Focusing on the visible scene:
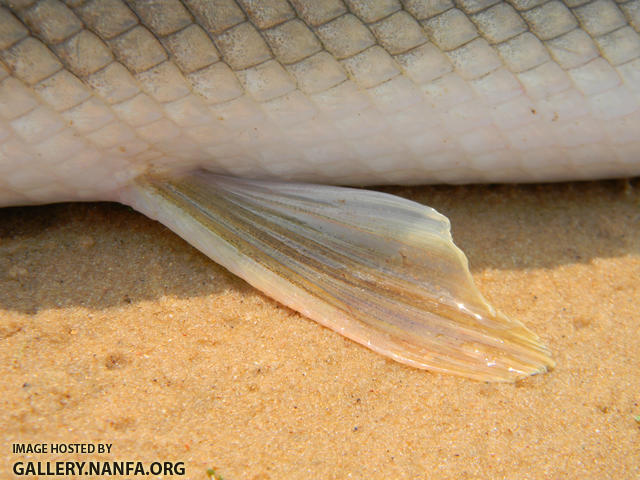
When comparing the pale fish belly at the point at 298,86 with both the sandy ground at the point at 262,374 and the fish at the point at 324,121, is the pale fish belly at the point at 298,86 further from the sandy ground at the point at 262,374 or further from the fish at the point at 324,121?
the sandy ground at the point at 262,374

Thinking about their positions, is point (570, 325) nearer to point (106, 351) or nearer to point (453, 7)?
point (453, 7)

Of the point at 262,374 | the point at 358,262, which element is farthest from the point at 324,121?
the point at 262,374

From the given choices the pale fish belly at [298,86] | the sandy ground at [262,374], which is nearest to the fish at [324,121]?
the pale fish belly at [298,86]

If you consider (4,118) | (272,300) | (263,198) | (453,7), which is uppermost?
(4,118)

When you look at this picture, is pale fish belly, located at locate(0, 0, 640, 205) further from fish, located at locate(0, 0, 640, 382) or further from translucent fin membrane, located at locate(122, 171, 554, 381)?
translucent fin membrane, located at locate(122, 171, 554, 381)

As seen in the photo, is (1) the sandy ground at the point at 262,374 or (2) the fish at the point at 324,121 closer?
(1) the sandy ground at the point at 262,374

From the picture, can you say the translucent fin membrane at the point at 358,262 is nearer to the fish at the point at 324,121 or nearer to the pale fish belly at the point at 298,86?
the fish at the point at 324,121

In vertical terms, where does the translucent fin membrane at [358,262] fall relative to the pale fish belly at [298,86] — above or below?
below

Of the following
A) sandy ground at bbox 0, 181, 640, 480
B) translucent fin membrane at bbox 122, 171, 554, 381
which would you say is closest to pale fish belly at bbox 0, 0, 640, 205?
translucent fin membrane at bbox 122, 171, 554, 381

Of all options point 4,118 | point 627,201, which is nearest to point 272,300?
point 4,118
